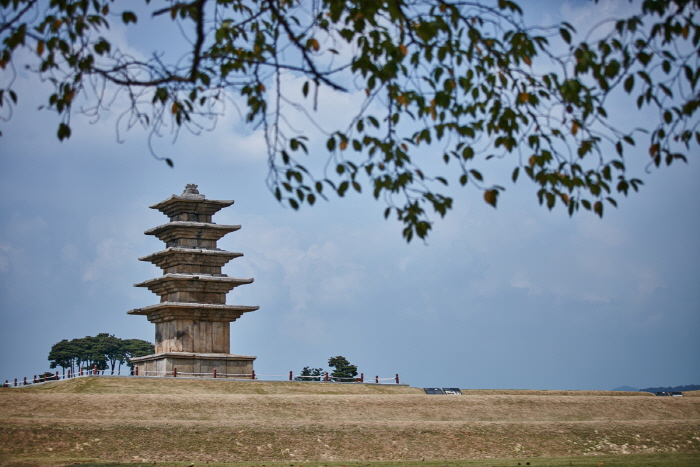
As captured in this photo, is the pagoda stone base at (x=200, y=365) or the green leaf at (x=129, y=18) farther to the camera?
the pagoda stone base at (x=200, y=365)

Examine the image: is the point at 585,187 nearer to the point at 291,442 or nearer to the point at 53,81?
the point at 53,81

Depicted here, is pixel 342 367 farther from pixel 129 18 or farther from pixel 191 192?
pixel 129 18

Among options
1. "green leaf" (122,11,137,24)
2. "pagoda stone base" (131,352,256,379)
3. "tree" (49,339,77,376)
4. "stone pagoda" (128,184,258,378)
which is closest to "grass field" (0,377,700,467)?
"pagoda stone base" (131,352,256,379)

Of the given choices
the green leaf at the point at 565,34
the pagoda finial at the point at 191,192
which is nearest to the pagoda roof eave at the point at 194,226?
the pagoda finial at the point at 191,192

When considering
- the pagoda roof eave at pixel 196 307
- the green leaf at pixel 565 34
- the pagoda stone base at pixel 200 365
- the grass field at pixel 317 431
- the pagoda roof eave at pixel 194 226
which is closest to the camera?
the green leaf at pixel 565 34

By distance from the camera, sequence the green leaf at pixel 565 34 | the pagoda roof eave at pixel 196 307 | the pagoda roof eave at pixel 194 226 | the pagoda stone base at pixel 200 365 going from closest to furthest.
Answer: the green leaf at pixel 565 34, the pagoda stone base at pixel 200 365, the pagoda roof eave at pixel 196 307, the pagoda roof eave at pixel 194 226

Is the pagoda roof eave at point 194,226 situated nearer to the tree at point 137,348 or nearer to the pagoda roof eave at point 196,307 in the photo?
the pagoda roof eave at point 196,307

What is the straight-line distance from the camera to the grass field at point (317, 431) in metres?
22.2

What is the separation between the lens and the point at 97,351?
88.4 meters

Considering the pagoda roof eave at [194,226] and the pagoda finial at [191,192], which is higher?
the pagoda finial at [191,192]

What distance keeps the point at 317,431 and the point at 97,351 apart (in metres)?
69.5

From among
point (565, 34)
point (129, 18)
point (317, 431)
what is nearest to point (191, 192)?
point (317, 431)

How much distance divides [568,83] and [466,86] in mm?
1906

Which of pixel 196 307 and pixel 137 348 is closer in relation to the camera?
pixel 196 307
